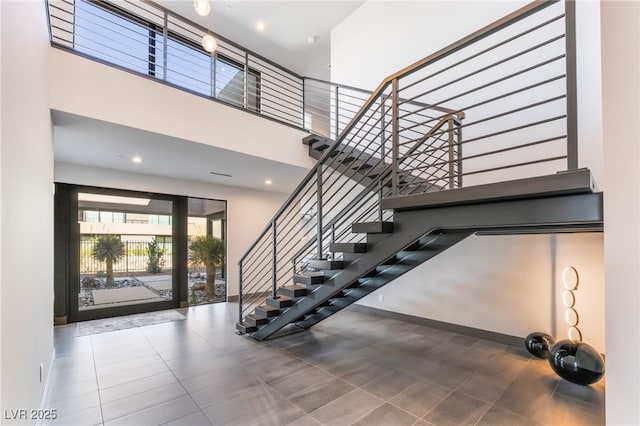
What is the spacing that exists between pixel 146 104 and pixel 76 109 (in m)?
0.69

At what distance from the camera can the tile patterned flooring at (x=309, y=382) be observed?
245 cm

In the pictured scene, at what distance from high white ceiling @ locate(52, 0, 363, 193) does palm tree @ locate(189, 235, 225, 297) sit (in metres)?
1.38

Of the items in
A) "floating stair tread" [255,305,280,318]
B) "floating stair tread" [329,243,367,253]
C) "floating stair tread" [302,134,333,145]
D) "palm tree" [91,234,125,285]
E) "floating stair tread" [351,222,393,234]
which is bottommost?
"floating stair tread" [255,305,280,318]

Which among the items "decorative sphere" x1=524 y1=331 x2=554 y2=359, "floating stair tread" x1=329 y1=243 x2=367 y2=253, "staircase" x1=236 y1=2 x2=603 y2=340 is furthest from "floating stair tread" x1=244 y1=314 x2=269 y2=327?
"decorative sphere" x1=524 y1=331 x2=554 y2=359

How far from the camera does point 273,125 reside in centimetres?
482

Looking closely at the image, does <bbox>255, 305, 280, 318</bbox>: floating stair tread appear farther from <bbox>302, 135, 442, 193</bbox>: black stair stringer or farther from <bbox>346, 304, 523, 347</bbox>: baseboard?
<bbox>346, 304, 523, 347</bbox>: baseboard

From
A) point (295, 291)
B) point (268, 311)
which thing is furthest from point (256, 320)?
point (295, 291)

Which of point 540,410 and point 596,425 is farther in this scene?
point 540,410

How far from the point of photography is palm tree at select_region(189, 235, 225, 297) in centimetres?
661

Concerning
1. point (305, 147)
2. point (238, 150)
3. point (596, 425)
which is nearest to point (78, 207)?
point (238, 150)

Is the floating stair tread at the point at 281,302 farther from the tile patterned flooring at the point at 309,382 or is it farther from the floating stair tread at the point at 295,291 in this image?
the tile patterned flooring at the point at 309,382

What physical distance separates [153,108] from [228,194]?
11.8 feet

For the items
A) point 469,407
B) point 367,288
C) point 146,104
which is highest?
point 146,104
